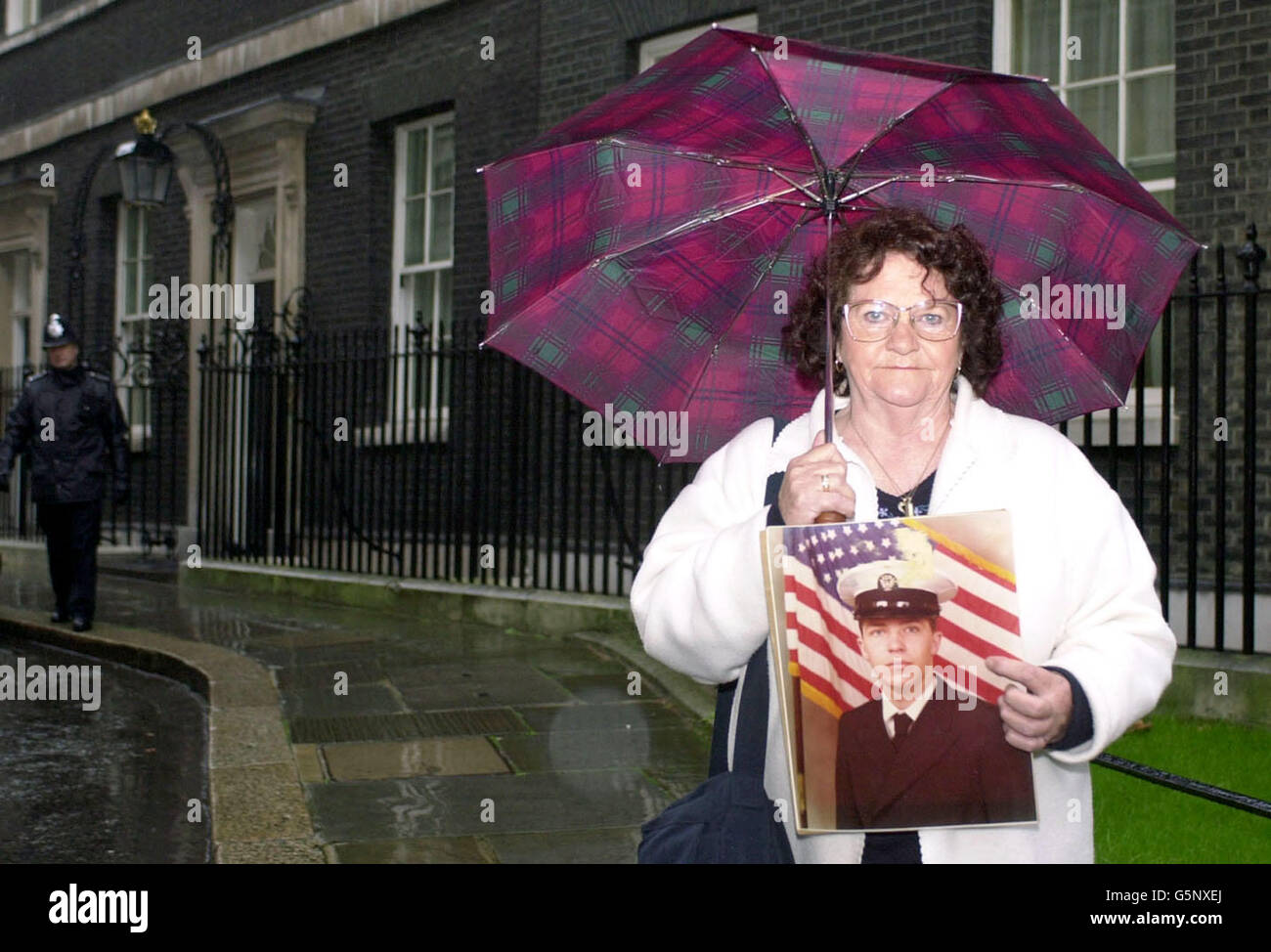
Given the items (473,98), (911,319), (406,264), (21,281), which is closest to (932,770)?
(911,319)

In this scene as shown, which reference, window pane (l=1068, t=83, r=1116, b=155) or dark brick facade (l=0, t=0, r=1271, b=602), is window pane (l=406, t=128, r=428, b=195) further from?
window pane (l=1068, t=83, r=1116, b=155)

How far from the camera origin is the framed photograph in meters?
2.26

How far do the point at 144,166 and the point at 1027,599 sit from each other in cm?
1169

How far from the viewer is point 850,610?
228cm

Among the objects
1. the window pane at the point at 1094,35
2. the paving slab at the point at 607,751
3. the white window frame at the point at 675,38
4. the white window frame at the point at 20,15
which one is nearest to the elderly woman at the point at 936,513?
the paving slab at the point at 607,751

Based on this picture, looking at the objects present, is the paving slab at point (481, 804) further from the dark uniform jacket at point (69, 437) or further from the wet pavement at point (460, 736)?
the dark uniform jacket at point (69, 437)

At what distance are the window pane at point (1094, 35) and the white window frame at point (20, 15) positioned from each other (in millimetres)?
14255

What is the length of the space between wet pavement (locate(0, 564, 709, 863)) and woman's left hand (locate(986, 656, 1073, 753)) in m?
2.59

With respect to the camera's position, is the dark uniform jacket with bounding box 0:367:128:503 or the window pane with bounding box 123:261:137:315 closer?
the dark uniform jacket with bounding box 0:367:128:503

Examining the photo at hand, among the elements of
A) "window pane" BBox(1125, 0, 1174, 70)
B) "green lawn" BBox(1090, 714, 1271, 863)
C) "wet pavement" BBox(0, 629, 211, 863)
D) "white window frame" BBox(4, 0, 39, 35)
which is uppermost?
"white window frame" BBox(4, 0, 39, 35)

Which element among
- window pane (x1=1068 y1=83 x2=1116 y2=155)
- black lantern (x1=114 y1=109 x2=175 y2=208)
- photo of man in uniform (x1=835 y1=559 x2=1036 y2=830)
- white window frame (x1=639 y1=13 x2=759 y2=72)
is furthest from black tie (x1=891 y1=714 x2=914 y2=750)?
black lantern (x1=114 y1=109 x2=175 y2=208)

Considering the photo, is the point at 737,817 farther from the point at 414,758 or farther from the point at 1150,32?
the point at 1150,32

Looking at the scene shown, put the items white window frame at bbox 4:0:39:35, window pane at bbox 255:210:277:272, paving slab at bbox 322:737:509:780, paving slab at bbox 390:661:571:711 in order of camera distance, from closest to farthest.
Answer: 1. paving slab at bbox 322:737:509:780
2. paving slab at bbox 390:661:571:711
3. window pane at bbox 255:210:277:272
4. white window frame at bbox 4:0:39:35

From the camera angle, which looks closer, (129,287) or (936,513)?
(936,513)
